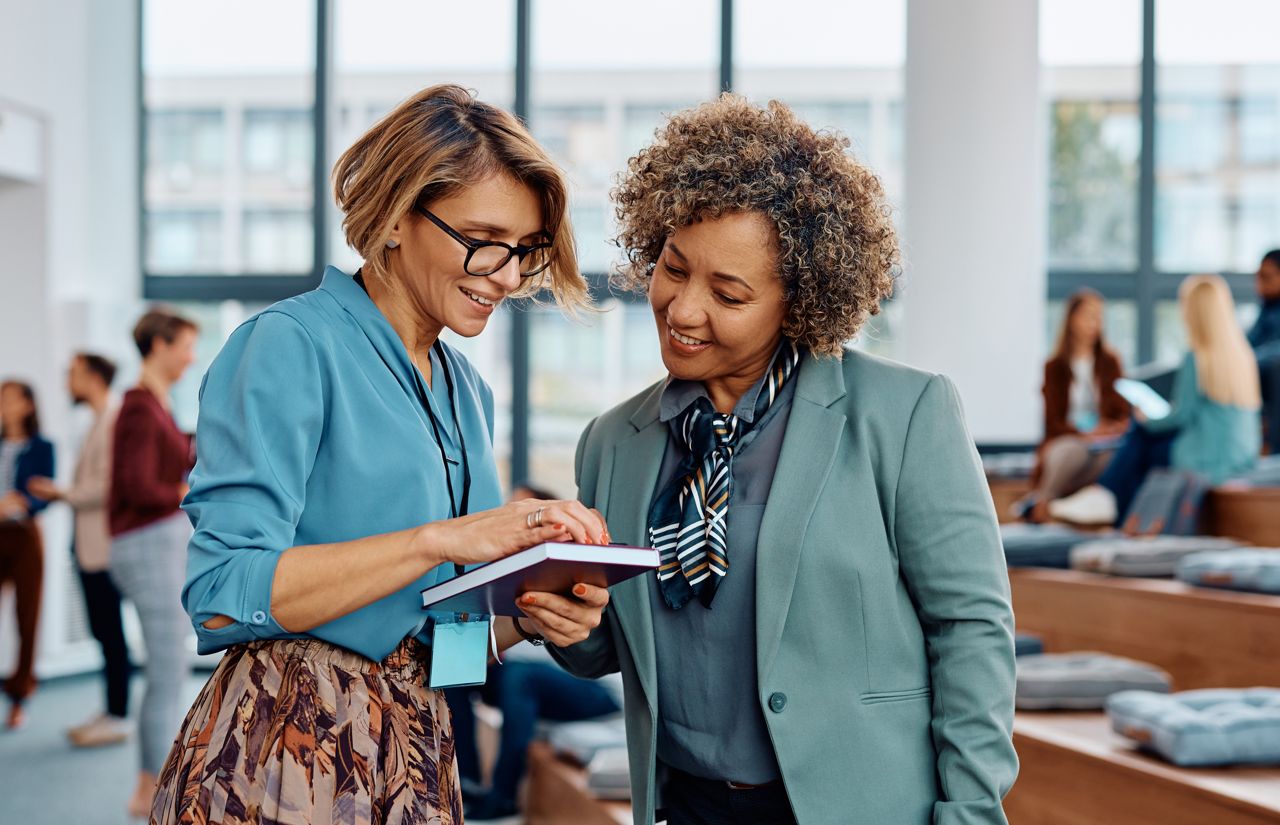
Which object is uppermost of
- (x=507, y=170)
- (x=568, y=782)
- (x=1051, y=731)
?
(x=507, y=170)

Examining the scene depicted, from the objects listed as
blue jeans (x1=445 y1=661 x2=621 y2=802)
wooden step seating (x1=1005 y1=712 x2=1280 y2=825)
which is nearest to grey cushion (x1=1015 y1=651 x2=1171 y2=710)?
wooden step seating (x1=1005 y1=712 x2=1280 y2=825)

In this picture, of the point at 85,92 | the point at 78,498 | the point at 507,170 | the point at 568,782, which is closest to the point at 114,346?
the point at 85,92

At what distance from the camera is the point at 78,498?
5.89 meters

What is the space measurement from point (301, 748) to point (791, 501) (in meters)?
0.66

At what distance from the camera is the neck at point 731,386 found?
70.7 inches

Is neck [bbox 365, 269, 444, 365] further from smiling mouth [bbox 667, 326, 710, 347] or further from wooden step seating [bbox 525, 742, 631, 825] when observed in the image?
wooden step seating [bbox 525, 742, 631, 825]

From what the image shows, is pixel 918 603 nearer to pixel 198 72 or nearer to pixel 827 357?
pixel 827 357

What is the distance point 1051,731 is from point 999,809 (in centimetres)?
162

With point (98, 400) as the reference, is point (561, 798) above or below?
below

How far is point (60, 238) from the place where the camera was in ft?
25.5

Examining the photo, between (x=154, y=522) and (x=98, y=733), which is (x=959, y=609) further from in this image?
(x=98, y=733)

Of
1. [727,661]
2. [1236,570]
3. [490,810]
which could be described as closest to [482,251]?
[727,661]

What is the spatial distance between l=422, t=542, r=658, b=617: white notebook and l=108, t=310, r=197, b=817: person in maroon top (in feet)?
11.6

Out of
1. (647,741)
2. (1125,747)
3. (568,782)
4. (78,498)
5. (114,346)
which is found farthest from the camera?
(114,346)
